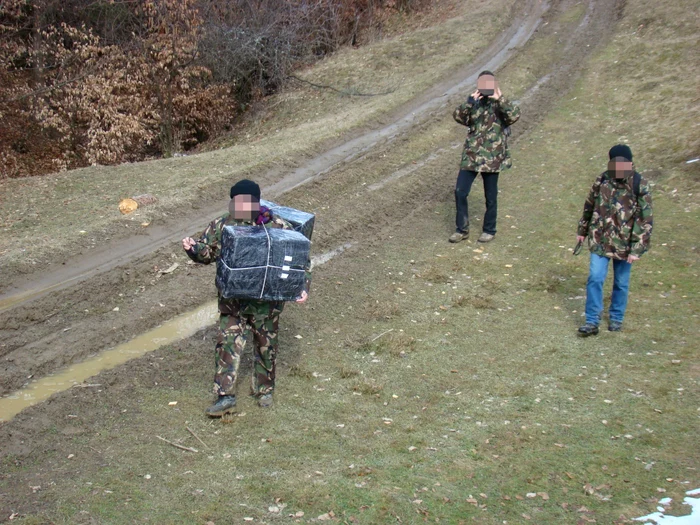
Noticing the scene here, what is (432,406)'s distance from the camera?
6.32 meters

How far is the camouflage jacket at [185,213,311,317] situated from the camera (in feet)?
19.4

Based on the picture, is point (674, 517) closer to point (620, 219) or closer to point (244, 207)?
point (620, 219)

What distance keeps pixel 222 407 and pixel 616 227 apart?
437 cm

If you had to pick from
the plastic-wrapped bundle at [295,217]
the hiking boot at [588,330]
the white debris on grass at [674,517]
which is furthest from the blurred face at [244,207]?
the hiking boot at [588,330]

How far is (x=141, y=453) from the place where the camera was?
554cm

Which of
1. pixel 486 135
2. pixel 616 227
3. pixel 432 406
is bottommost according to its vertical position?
pixel 432 406

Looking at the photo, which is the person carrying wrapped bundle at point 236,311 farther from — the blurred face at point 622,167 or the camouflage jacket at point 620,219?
the blurred face at point 622,167

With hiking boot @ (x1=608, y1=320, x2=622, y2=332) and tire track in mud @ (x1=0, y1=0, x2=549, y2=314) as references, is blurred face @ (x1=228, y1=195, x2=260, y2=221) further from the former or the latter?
hiking boot @ (x1=608, y1=320, x2=622, y2=332)

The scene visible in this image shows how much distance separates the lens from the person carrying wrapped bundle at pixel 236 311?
584 cm

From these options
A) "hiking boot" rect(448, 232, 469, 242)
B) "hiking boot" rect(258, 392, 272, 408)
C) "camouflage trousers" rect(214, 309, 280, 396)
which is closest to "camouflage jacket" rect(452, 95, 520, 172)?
"hiking boot" rect(448, 232, 469, 242)

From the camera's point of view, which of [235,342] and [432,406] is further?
[432,406]

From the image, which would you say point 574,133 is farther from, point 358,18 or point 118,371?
point 358,18

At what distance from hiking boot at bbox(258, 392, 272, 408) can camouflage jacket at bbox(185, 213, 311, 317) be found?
78 cm

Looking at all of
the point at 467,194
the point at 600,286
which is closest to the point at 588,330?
the point at 600,286
